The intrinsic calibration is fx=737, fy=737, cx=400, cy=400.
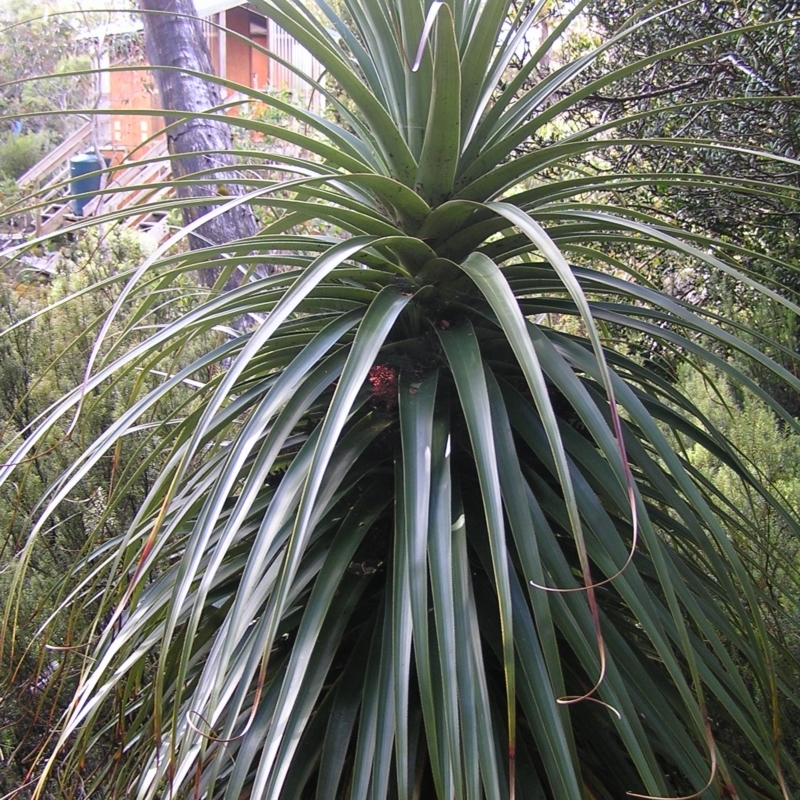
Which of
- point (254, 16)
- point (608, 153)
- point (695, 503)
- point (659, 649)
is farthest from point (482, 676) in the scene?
point (254, 16)

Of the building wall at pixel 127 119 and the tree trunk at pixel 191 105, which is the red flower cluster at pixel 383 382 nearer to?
the tree trunk at pixel 191 105

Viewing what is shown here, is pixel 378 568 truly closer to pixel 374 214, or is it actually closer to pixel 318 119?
pixel 374 214

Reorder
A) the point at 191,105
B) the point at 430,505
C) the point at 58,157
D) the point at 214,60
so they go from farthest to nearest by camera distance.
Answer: the point at 214,60
the point at 58,157
the point at 191,105
the point at 430,505

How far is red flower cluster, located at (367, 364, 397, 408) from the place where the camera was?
1.20 meters

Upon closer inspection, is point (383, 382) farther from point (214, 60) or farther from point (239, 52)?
point (239, 52)

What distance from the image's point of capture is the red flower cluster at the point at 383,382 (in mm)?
1201

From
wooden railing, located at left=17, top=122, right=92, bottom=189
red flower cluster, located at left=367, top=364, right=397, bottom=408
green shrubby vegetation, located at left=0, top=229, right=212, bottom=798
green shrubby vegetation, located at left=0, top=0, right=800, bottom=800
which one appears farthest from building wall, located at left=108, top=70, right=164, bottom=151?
red flower cluster, located at left=367, top=364, right=397, bottom=408

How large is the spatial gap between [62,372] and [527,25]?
1.75m

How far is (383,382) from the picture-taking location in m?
1.20

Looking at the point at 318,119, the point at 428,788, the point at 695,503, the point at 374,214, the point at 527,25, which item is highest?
the point at 527,25

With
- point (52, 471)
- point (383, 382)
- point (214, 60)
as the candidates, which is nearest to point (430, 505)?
point (383, 382)

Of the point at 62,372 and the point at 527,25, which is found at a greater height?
the point at 527,25

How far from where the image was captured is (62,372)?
235 centimetres

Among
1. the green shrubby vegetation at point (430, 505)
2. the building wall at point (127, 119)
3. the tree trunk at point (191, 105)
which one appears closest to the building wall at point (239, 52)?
the building wall at point (127, 119)
